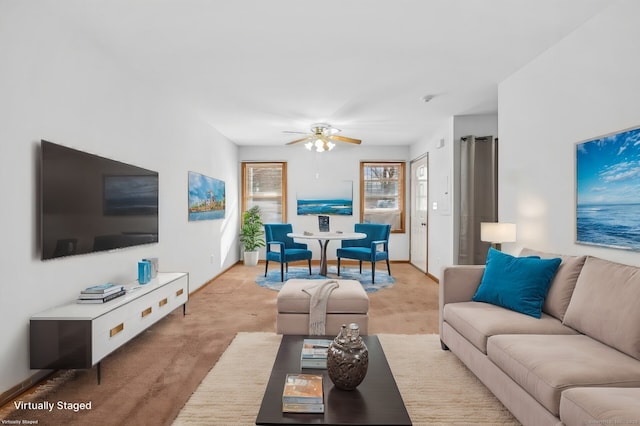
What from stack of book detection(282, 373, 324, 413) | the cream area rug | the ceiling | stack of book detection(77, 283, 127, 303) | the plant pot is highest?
the ceiling

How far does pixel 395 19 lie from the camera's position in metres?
2.75

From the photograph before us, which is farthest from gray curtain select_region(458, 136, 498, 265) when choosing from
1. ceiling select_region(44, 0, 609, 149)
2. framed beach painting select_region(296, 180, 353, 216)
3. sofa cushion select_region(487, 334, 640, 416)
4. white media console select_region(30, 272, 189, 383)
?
white media console select_region(30, 272, 189, 383)

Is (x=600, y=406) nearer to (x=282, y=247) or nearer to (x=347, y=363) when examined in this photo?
(x=347, y=363)

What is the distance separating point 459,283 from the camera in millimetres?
3045

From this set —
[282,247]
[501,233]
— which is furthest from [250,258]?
[501,233]

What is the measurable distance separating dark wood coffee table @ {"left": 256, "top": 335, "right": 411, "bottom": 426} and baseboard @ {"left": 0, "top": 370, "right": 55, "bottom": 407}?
163cm

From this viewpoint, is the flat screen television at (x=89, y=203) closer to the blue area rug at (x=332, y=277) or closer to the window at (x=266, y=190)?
the blue area rug at (x=332, y=277)

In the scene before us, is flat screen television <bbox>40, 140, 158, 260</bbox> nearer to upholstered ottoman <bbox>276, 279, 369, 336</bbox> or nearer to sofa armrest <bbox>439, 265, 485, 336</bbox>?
upholstered ottoman <bbox>276, 279, 369, 336</bbox>

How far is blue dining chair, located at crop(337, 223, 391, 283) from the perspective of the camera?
603cm

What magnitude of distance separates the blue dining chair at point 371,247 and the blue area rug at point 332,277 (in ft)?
0.53

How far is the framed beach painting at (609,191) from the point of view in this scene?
7.80ft

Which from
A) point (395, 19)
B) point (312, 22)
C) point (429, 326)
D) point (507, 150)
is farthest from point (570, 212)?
point (312, 22)

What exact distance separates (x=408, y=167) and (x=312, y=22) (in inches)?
222

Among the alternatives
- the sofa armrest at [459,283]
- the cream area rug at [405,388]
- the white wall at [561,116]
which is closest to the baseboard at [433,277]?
the white wall at [561,116]
